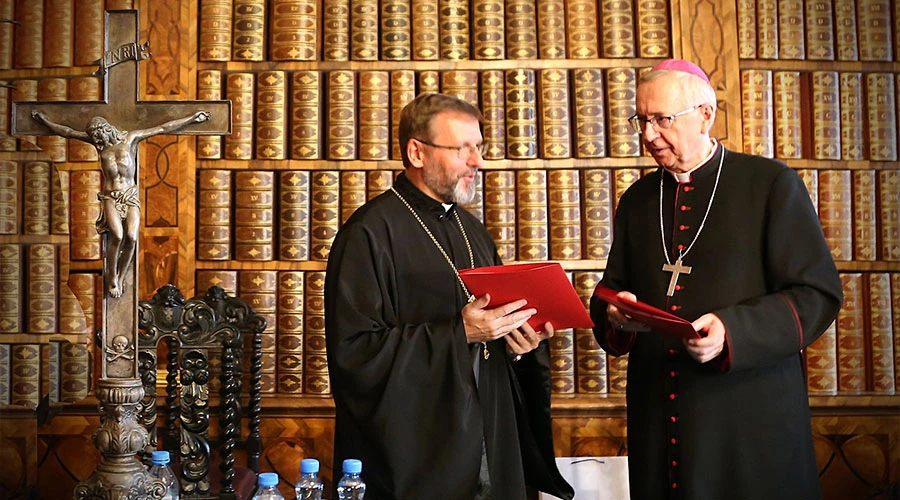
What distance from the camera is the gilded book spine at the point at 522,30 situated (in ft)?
13.3

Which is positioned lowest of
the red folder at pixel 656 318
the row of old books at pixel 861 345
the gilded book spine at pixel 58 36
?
the row of old books at pixel 861 345

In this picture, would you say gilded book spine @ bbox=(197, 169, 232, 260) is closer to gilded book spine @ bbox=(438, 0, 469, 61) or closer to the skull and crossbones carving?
gilded book spine @ bbox=(438, 0, 469, 61)

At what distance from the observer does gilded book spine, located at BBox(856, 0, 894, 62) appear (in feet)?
13.3

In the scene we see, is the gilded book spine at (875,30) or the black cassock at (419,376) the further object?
the gilded book spine at (875,30)

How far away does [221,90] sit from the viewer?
4043 millimetres

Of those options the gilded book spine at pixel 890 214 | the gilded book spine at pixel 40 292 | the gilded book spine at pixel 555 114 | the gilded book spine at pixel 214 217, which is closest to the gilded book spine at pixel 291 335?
the gilded book spine at pixel 214 217

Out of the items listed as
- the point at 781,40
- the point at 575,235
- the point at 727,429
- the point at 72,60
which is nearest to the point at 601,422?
the point at 575,235

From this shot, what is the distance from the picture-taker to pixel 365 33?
4070 millimetres

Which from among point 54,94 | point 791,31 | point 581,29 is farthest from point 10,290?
point 791,31

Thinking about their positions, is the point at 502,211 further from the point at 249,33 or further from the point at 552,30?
the point at 249,33

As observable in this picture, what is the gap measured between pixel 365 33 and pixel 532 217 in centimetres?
110

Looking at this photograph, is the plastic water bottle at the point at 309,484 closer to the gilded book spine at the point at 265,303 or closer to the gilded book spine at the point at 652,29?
the gilded book spine at the point at 265,303

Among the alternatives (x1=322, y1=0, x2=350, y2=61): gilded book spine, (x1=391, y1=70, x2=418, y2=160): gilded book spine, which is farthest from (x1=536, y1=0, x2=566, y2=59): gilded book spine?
(x1=322, y1=0, x2=350, y2=61): gilded book spine

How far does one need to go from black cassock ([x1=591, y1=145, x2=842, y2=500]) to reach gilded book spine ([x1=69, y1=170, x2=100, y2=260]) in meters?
2.43
